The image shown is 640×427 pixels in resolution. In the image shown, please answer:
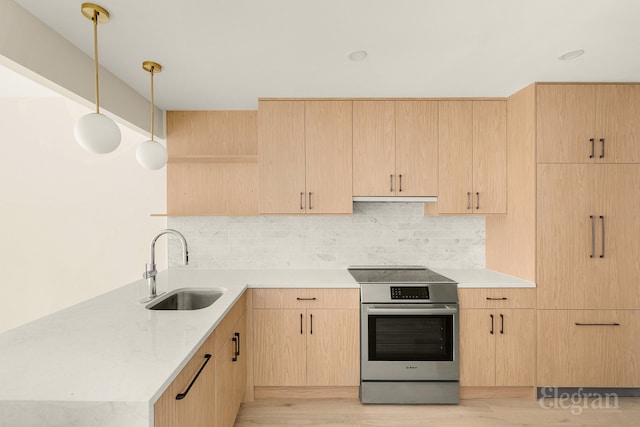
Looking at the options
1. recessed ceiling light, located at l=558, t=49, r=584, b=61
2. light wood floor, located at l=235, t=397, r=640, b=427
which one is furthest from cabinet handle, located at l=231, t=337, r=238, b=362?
recessed ceiling light, located at l=558, t=49, r=584, b=61

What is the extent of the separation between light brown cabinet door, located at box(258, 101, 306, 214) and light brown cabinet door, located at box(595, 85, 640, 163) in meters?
2.23

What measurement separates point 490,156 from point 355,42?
1621mm

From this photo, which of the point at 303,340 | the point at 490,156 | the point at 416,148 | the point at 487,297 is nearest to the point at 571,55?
the point at 490,156

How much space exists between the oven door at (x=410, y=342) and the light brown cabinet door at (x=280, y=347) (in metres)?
0.47

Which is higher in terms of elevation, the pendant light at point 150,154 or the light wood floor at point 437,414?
the pendant light at point 150,154

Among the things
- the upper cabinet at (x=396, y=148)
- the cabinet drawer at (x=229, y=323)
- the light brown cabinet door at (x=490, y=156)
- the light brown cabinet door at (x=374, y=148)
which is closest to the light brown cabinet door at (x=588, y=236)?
the light brown cabinet door at (x=490, y=156)

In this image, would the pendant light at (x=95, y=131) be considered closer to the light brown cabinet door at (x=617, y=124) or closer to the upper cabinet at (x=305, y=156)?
the upper cabinet at (x=305, y=156)

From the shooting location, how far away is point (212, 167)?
9.95 ft

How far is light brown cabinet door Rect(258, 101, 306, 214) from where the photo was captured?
275 cm

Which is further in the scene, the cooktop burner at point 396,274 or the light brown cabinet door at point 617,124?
the cooktop burner at point 396,274

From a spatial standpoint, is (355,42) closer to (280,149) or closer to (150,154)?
(280,149)

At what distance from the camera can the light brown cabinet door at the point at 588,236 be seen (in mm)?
2369

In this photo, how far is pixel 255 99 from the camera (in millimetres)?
2764

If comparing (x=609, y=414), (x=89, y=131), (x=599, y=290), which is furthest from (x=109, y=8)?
(x=609, y=414)
